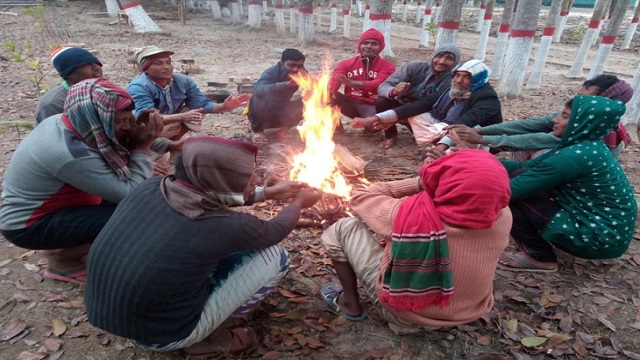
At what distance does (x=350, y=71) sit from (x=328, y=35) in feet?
52.9

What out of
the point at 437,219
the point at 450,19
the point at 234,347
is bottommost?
the point at 234,347

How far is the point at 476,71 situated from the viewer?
507 cm

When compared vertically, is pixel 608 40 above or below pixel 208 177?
above

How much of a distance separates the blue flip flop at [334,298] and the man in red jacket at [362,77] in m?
4.06

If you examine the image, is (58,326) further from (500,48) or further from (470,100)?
(500,48)

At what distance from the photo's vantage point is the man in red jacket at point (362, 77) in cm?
634

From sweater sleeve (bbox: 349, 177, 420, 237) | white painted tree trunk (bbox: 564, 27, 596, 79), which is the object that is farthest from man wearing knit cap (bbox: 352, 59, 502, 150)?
white painted tree trunk (bbox: 564, 27, 596, 79)

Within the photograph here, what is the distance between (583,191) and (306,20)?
16.5m

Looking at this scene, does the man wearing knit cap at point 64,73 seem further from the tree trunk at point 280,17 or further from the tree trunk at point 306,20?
the tree trunk at point 280,17

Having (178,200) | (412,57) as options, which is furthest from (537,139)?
(412,57)

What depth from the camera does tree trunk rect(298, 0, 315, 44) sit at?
1739cm

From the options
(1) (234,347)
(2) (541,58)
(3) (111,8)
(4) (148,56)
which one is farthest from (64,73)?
(3) (111,8)

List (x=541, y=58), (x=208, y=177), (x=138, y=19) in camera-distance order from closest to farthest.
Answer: (x=208, y=177)
(x=541, y=58)
(x=138, y=19)

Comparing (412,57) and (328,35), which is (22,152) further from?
(328,35)
